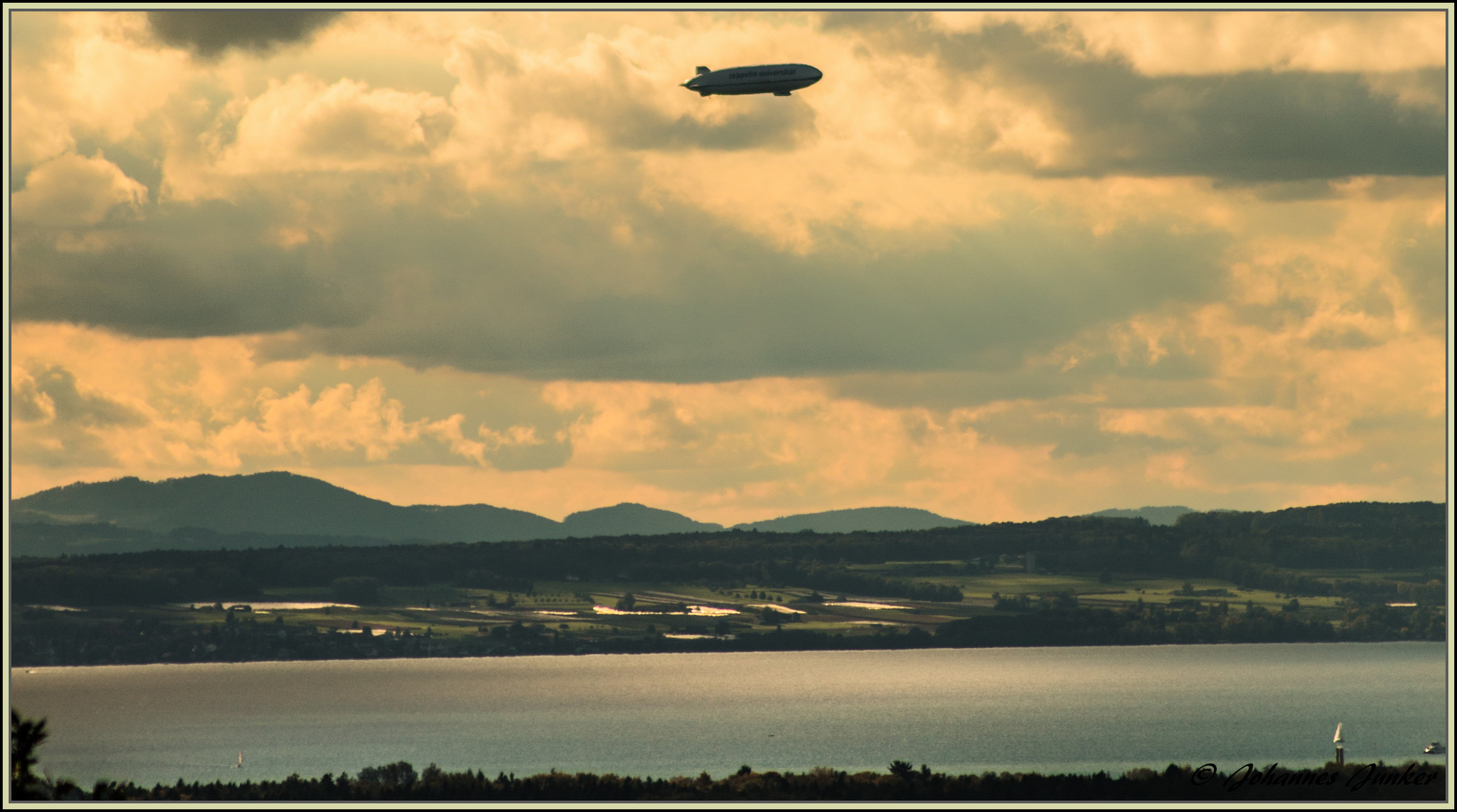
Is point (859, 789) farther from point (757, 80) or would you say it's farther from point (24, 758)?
point (24, 758)

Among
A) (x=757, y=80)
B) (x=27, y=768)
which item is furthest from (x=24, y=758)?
(x=757, y=80)

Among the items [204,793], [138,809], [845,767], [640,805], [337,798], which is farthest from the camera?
[845,767]

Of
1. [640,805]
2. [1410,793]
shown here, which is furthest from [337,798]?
[1410,793]

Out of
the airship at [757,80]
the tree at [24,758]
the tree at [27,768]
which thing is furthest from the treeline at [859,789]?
the airship at [757,80]

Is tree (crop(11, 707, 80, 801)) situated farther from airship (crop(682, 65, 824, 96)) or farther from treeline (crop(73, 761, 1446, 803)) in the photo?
airship (crop(682, 65, 824, 96))

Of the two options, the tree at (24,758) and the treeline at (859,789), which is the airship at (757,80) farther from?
the tree at (24,758)

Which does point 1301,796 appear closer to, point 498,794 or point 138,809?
point 498,794
